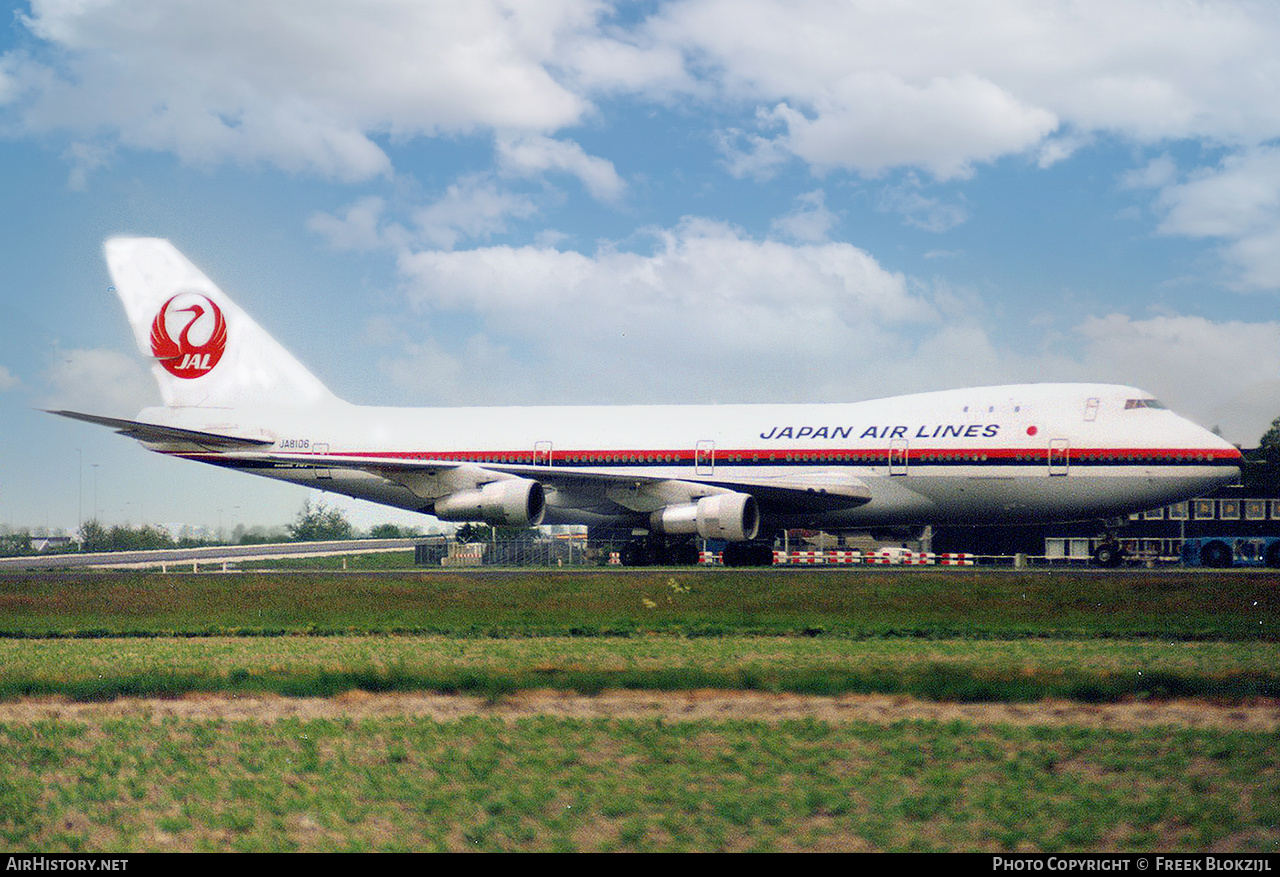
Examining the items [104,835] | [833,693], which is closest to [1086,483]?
[833,693]

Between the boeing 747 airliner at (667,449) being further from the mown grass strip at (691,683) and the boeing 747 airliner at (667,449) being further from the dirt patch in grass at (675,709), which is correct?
the dirt patch in grass at (675,709)

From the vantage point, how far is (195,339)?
130 ft

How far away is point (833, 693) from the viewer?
11828 millimetres

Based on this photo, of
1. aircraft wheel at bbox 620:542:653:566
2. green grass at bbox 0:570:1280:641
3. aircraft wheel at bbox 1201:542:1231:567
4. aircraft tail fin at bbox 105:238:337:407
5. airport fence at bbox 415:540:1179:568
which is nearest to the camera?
green grass at bbox 0:570:1280:641

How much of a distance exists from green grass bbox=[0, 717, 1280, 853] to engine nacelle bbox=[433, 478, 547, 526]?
20.8 meters

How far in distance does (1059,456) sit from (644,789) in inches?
978

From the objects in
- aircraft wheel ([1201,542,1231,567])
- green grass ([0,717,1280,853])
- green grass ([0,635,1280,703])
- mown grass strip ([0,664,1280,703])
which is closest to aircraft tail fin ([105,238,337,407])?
green grass ([0,635,1280,703])

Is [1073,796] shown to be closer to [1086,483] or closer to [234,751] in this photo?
[234,751]

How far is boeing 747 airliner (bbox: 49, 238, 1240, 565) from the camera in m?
30.1

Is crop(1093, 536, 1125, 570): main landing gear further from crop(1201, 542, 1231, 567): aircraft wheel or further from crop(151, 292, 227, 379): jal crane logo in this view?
crop(151, 292, 227, 379): jal crane logo

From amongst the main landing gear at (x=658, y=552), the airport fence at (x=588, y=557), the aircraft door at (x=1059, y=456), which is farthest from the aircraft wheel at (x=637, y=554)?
the aircraft door at (x=1059, y=456)

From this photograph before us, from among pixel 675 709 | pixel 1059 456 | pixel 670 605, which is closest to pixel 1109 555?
pixel 1059 456

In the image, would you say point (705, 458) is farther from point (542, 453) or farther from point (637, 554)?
point (542, 453)

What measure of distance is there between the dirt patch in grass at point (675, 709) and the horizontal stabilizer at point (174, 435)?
22.8 meters
